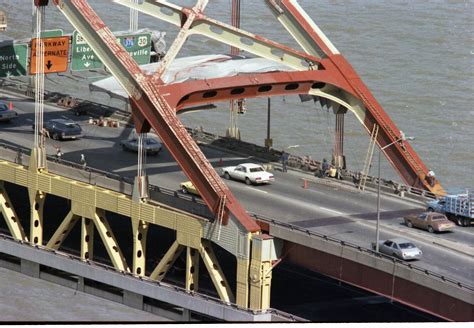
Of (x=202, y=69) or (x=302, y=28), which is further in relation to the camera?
(x=302, y=28)

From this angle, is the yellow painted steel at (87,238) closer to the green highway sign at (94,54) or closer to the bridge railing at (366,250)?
the bridge railing at (366,250)

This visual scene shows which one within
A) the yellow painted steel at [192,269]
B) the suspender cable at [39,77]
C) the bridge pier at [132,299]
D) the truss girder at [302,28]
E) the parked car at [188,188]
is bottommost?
the bridge pier at [132,299]

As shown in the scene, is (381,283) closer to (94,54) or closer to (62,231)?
(62,231)

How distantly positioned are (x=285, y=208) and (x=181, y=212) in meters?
6.00

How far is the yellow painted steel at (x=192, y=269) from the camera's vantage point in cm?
8475

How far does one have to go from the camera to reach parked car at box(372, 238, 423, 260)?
79.6 meters

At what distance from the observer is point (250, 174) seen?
93875mm

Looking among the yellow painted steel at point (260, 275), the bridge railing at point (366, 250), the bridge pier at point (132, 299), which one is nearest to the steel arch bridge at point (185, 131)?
the yellow painted steel at point (260, 275)

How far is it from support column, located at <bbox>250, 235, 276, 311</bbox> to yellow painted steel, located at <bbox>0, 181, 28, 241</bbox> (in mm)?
16732

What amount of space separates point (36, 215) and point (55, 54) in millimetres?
11974

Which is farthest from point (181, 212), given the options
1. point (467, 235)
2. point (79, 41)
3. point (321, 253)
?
point (79, 41)

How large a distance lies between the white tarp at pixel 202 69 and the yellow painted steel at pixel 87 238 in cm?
785

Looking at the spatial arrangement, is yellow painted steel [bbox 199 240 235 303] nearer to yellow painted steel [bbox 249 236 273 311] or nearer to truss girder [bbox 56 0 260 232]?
yellow painted steel [bbox 249 236 273 311]

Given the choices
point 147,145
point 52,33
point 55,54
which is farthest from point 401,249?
point 52,33
